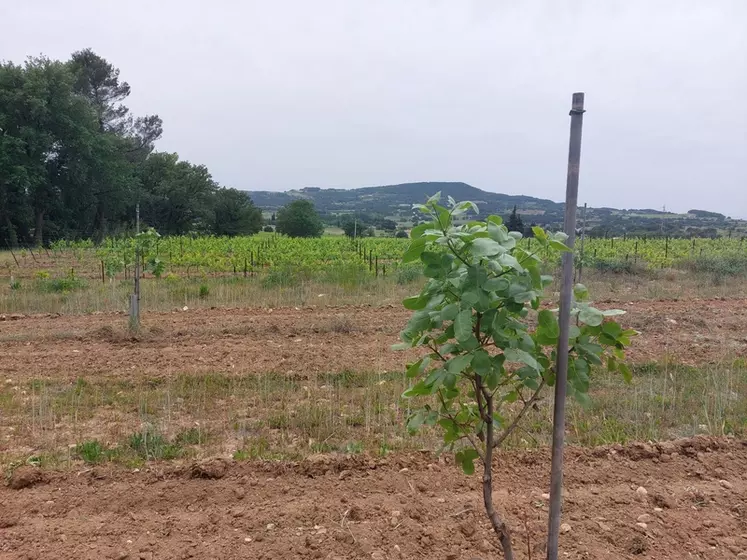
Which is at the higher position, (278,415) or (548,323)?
(548,323)

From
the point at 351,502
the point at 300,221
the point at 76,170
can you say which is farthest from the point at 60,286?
the point at 300,221

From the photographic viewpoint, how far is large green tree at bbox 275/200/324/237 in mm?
49125

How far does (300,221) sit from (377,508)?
154ft

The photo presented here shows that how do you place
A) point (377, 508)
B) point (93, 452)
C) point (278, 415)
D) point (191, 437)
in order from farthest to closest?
point (278, 415) < point (191, 437) < point (93, 452) < point (377, 508)

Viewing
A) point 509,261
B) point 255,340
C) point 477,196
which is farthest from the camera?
point 477,196

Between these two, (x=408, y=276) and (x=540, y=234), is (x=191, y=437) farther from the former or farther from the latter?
(x=408, y=276)

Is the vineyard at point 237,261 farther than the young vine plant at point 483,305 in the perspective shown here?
Yes

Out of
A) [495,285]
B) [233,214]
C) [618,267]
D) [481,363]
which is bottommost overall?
[618,267]

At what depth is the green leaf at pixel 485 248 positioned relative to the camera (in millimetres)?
1620

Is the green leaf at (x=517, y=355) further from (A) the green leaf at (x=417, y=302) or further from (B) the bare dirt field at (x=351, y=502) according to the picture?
(B) the bare dirt field at (x=351, y=502)

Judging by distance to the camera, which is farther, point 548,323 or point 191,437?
point 191,437

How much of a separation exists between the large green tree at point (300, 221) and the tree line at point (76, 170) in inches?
312

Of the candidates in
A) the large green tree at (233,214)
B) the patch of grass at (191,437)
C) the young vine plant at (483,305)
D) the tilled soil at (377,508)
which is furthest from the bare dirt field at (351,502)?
the large green tree at (233,214)

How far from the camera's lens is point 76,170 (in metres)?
31.9
